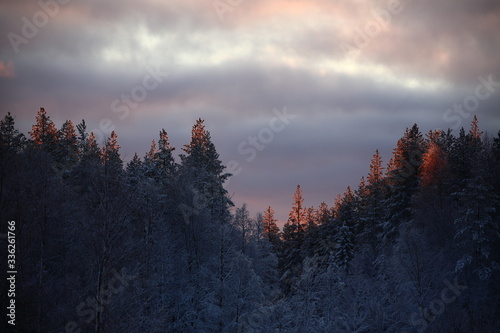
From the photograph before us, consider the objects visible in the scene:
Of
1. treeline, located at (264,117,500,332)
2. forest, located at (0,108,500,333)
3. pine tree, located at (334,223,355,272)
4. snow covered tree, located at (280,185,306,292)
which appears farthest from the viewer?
snow covered tree, located at (280,185,306,292)

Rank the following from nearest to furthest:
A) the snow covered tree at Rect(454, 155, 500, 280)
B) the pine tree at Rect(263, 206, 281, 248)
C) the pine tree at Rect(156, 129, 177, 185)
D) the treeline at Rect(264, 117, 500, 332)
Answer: the treeline at Rect(264, 117, 500, 332) → the snow covered tree at Rect(454, 155, 500, 280) → the pine tree at Rect(156, 129, 177, 185) → the pine tree at Rect(263, 206, 281, 248)

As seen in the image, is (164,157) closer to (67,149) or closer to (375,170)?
(67,149)

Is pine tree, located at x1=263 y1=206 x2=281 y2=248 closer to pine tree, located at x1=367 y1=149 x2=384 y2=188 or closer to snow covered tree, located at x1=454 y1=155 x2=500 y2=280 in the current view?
pine tree, located at x1=367 y1=149 x2=384 y2=188

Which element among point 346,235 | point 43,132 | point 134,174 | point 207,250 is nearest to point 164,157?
point 134,174

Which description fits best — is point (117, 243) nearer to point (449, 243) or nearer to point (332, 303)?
point (332, 303)

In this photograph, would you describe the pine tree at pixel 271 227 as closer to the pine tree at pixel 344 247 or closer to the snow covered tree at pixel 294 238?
the snow covered tree at pixel 294 238

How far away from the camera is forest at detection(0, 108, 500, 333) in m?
22.4

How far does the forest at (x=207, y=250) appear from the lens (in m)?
22.4

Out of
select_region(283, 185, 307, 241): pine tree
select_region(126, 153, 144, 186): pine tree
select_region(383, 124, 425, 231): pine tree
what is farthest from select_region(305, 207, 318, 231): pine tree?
select_region(126, 153, 144, 186): pine tree

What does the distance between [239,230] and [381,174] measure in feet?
110

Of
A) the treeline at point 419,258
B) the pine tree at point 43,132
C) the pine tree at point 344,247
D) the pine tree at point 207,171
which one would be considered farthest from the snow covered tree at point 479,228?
the pine tree at point 43,132

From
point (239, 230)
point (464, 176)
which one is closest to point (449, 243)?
point (464, 176)

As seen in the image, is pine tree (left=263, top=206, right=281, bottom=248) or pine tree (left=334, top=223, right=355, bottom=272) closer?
pine tree (left=334, top=223, right=355, bottom=272)

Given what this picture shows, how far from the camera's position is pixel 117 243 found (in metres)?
21.2
